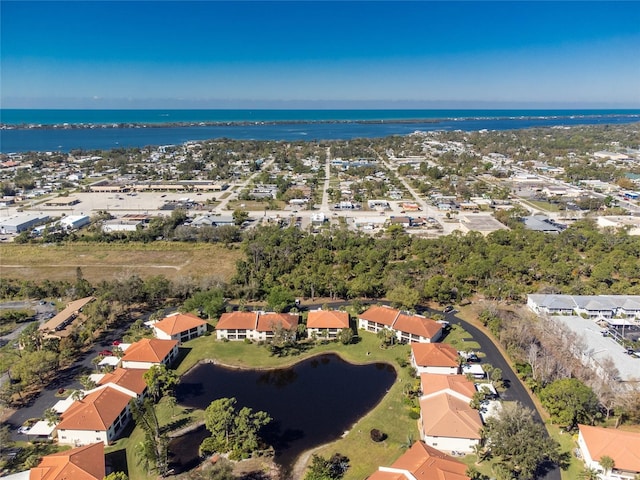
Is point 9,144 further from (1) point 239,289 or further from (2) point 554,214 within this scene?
(2) point 554,214

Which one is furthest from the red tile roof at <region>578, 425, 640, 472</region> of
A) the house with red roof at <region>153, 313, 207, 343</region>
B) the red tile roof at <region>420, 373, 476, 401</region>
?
the house with red roof at <region>153, 313, 207, 343</region>

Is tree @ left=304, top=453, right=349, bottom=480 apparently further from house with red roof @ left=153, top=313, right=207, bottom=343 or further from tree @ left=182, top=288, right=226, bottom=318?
tree @ left=182, top=288, right=226, bottom=318

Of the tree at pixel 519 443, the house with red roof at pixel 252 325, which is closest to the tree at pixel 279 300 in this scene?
the house with red roof at pixel 252 325

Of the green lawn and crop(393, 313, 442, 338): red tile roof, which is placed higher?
crop(393, 313, 442, 338): red tile roof

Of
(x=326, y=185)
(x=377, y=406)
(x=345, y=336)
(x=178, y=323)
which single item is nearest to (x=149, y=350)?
(x=178, y=323)

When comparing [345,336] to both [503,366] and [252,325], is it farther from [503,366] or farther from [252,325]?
[503,366]

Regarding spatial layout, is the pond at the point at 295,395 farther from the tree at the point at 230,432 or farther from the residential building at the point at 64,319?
the residential building at the point at 64,319
